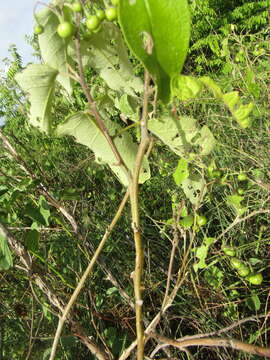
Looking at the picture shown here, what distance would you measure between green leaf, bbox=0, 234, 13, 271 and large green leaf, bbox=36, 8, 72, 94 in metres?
0.43

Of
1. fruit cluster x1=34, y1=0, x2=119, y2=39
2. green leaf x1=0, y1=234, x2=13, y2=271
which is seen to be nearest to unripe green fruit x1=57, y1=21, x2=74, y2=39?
fruit cluster x1=34, y1=0, x2=119, y2=39

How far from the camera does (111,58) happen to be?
1.61 feet

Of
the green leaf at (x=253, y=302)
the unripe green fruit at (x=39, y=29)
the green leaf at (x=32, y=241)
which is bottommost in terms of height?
the green leaf at (x=253, y=302)

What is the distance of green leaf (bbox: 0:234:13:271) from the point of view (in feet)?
2.51

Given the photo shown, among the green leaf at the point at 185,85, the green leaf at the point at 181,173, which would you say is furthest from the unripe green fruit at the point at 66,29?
the green leaf at the point at 181,173

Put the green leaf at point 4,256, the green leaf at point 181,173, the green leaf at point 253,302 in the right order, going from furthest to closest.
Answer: the green leaf at point 253,302
the green leaf at point 4,256
the green leaf at point 181,173

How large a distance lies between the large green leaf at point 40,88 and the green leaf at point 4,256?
0.35 meters

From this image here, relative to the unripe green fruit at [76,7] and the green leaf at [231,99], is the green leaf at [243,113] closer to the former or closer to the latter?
the green leaf at [231,99]

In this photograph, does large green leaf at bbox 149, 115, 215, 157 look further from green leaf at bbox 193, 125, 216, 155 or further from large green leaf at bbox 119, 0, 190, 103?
large green leaf at bbox 119, 0, 190, 103

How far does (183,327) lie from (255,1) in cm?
534

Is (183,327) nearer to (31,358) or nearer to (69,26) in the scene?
(31,358)

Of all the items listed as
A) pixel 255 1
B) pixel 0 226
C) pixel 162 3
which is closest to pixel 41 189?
pixel 0 226

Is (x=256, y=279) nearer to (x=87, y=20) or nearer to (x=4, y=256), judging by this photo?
(x=4, y=256)

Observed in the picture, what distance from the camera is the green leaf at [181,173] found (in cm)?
66
